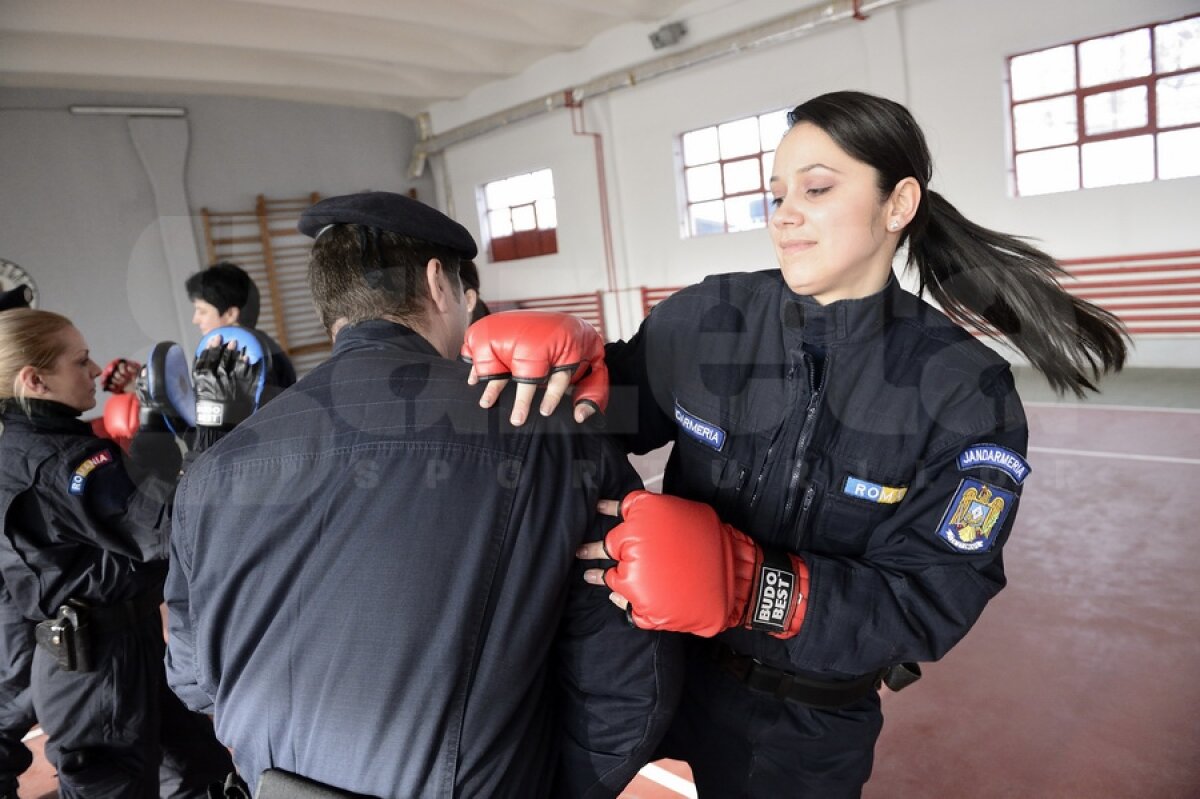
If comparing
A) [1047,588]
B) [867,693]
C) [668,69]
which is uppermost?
[668,69]

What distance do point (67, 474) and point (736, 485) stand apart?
180 cm

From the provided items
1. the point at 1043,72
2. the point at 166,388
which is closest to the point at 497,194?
the point at 1043,72

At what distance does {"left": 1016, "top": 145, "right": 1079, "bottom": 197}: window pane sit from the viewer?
7.45m

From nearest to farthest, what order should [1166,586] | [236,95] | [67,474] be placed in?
[67,474], [1166,586], [236,95]

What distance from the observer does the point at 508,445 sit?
1.20 m

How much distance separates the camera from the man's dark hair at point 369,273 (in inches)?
52.9

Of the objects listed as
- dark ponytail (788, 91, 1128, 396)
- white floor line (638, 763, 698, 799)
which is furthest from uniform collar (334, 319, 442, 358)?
white floor line (638, 763, 698, 799)

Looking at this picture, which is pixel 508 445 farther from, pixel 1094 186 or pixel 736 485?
pixel 1094 186

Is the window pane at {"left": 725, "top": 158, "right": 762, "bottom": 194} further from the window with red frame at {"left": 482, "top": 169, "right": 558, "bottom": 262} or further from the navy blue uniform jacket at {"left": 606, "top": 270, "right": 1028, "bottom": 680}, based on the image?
the navy blue uniform jacket at {"left": 606, "top": 270, "right": 1028, "bottom": 680}

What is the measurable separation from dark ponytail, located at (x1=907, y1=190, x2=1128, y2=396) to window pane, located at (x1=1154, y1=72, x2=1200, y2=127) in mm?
6781

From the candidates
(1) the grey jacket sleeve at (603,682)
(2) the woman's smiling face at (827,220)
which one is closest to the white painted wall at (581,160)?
(2) the woman's smiling face at (827,220)

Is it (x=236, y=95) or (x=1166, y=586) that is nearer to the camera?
(x=1166, y=586)

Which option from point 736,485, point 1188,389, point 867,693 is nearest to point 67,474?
point 736,485

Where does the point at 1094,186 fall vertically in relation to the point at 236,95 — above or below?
below
